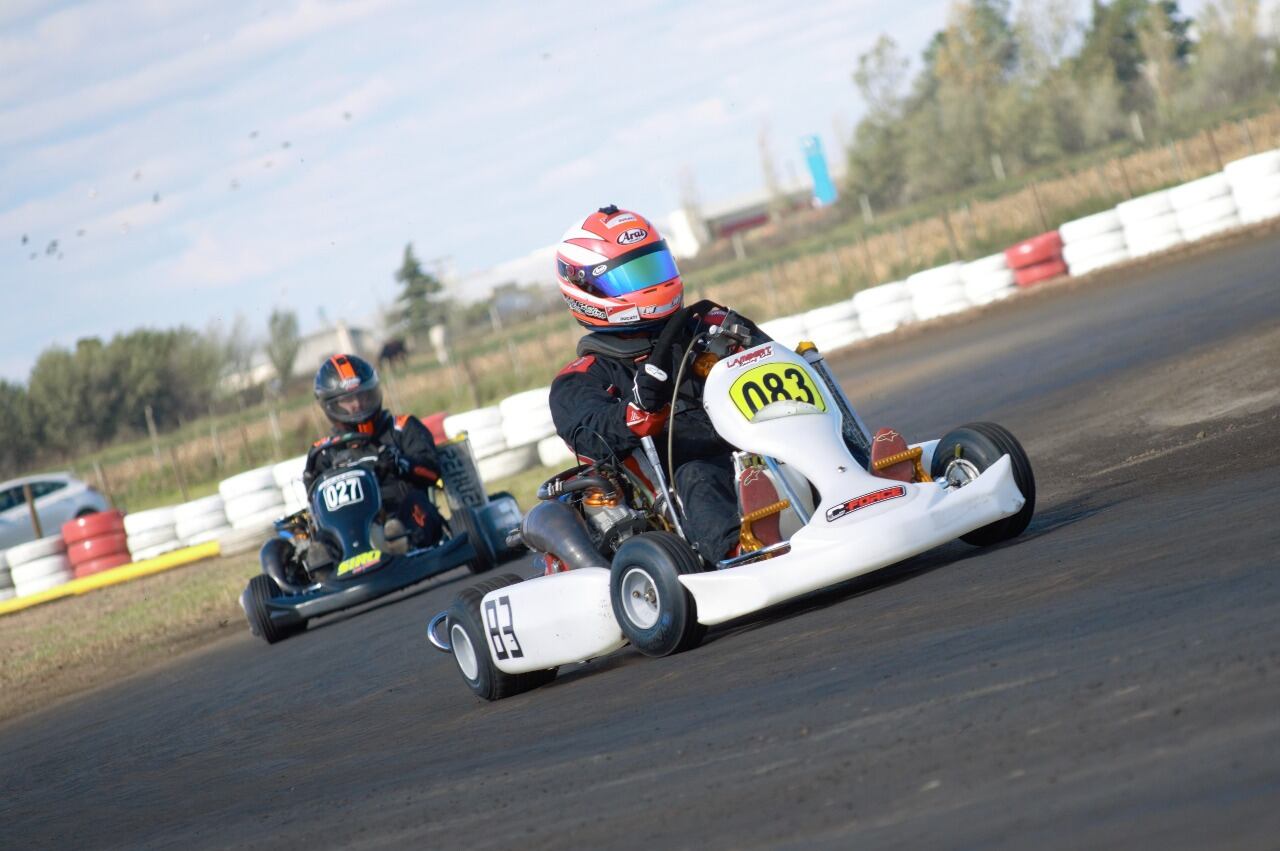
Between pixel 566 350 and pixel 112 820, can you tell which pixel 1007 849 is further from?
pixel 566 350

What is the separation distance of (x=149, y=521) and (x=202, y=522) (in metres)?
0.74

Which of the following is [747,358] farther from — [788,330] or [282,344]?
[282,344]

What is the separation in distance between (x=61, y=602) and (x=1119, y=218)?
1476cm

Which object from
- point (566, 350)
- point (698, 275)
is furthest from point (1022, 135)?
point (566, 350)

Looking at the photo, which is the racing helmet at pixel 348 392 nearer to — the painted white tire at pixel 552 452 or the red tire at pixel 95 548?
the painted white tire at pixel 552 452

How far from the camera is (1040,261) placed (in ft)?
79.8

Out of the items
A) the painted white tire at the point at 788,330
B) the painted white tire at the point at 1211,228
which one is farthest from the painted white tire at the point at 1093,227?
the painted white tire at the point at 788,330

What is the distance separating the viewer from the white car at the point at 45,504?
2516 cm

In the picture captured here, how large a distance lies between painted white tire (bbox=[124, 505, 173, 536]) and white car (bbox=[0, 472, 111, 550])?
494cm

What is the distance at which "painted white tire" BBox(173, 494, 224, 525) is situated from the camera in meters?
20.2

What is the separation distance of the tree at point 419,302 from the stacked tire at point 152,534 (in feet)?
183

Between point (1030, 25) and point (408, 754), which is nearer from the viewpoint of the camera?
point (408, 754)

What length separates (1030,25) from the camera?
7062 centimetres

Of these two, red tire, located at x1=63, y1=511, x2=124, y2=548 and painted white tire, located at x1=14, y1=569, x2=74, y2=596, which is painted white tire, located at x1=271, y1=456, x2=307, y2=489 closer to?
red tire, located at x1=63, y1=511, x2=124, y2=548
